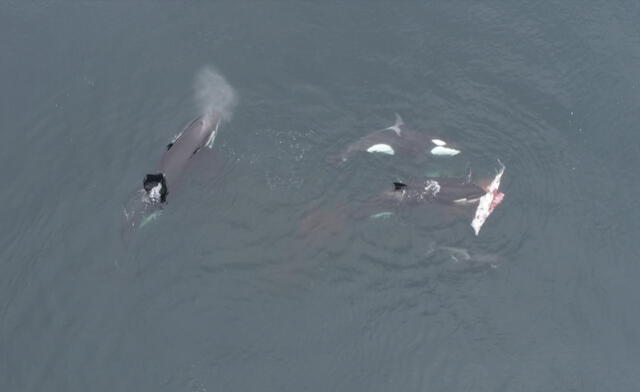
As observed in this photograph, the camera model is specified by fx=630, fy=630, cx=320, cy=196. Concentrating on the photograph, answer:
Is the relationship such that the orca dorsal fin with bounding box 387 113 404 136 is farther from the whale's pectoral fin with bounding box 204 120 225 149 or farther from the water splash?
the whale's pectoral fin with bounding box 204 120 225 149

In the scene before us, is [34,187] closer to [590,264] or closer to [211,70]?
[211,70]

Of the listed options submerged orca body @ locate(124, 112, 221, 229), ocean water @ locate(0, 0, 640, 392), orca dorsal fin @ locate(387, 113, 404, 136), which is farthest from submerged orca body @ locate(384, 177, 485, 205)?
submerged orca body @ locate(124, 112, 221, 229)

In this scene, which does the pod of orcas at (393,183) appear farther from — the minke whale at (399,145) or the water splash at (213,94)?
the water splash at (213,94)

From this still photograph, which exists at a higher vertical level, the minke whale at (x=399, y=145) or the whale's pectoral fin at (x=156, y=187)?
the minke whale at (x=399, y=145)

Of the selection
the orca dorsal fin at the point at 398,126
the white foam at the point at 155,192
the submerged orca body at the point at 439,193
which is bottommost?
the white foam at the point at 155,192

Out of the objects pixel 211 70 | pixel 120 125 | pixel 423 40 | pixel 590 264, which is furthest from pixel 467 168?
pixel 120 125

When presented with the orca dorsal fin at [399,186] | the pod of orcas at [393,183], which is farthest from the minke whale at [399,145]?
the orca dorsal fin at [399,186]

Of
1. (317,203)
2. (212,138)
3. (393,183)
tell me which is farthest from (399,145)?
(212,138)

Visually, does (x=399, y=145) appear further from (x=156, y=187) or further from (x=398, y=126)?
(x=156, y=187)
